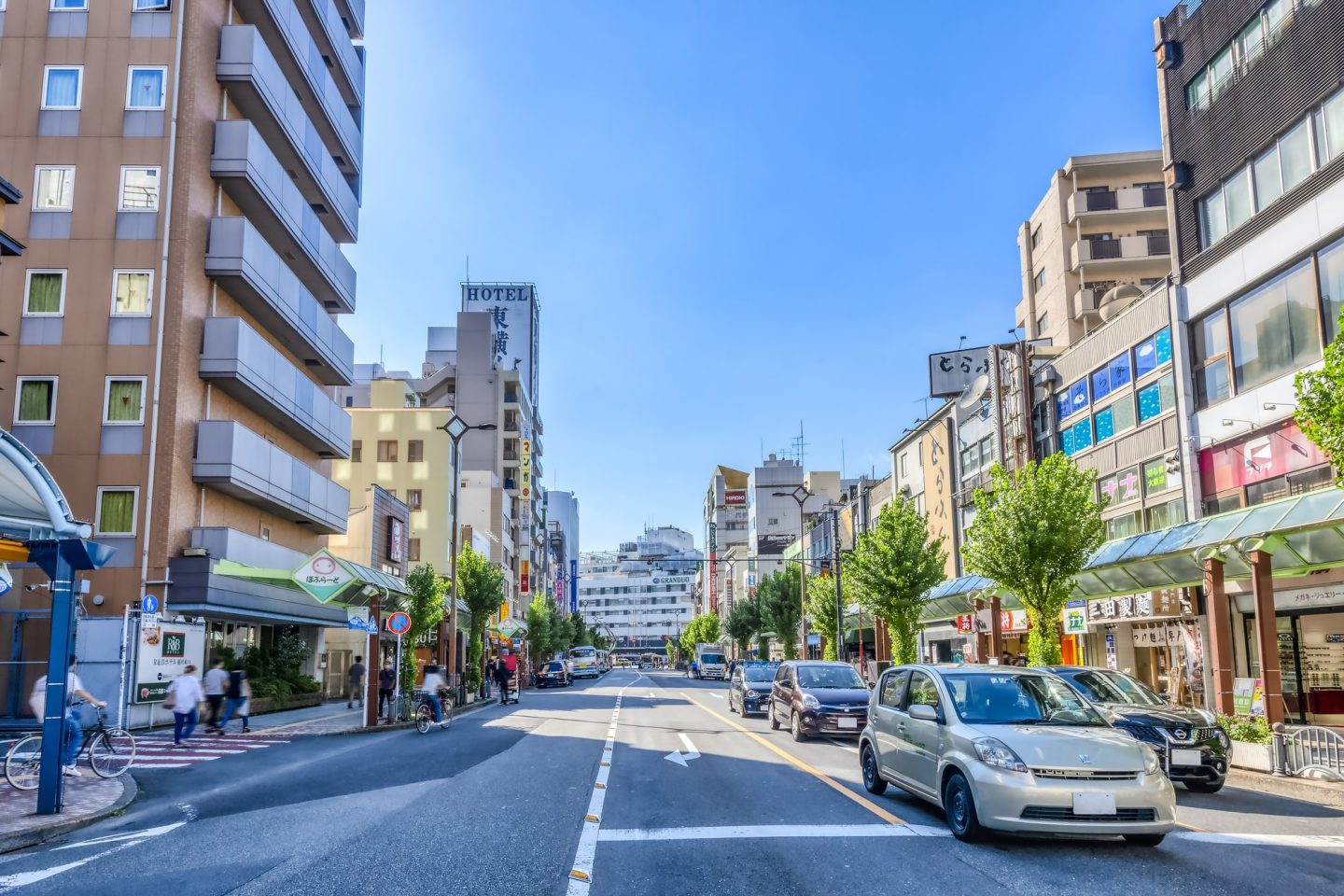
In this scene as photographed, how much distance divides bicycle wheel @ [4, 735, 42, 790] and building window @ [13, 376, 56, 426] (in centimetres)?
1553

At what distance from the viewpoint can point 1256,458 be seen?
23.8 metres

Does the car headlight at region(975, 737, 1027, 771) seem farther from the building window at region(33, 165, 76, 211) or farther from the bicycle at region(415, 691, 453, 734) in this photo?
the building window at region(33, 165, 76, 211)

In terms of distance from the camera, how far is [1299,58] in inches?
882

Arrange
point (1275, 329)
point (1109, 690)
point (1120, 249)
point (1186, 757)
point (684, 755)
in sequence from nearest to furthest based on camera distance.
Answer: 1. point (1186, 757)
2. point (1109, 690)
3. point (684, 755)
4. point (1275, 329)
5. point (1120, 249)

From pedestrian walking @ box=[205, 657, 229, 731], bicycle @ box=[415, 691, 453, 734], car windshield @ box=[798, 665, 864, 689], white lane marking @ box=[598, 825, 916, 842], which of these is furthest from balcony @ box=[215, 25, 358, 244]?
white lane marking @ box=[598, 825, 916, 842]

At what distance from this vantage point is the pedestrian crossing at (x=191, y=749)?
18422mm

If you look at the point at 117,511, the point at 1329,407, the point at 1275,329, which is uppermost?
the point at 1275,329

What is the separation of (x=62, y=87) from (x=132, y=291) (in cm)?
659

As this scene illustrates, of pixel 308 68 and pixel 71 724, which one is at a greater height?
pixel 308 68

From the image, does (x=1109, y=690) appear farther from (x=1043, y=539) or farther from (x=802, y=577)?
(x=802, y=577)

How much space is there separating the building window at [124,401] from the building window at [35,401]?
4.67 feet

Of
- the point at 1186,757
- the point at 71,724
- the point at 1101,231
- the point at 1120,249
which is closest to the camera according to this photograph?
the point at 1186,757

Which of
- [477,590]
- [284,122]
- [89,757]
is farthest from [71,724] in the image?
[477,590]

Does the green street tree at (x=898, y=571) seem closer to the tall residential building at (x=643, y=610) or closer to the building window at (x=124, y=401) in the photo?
the building window at (x=124, y=401)
